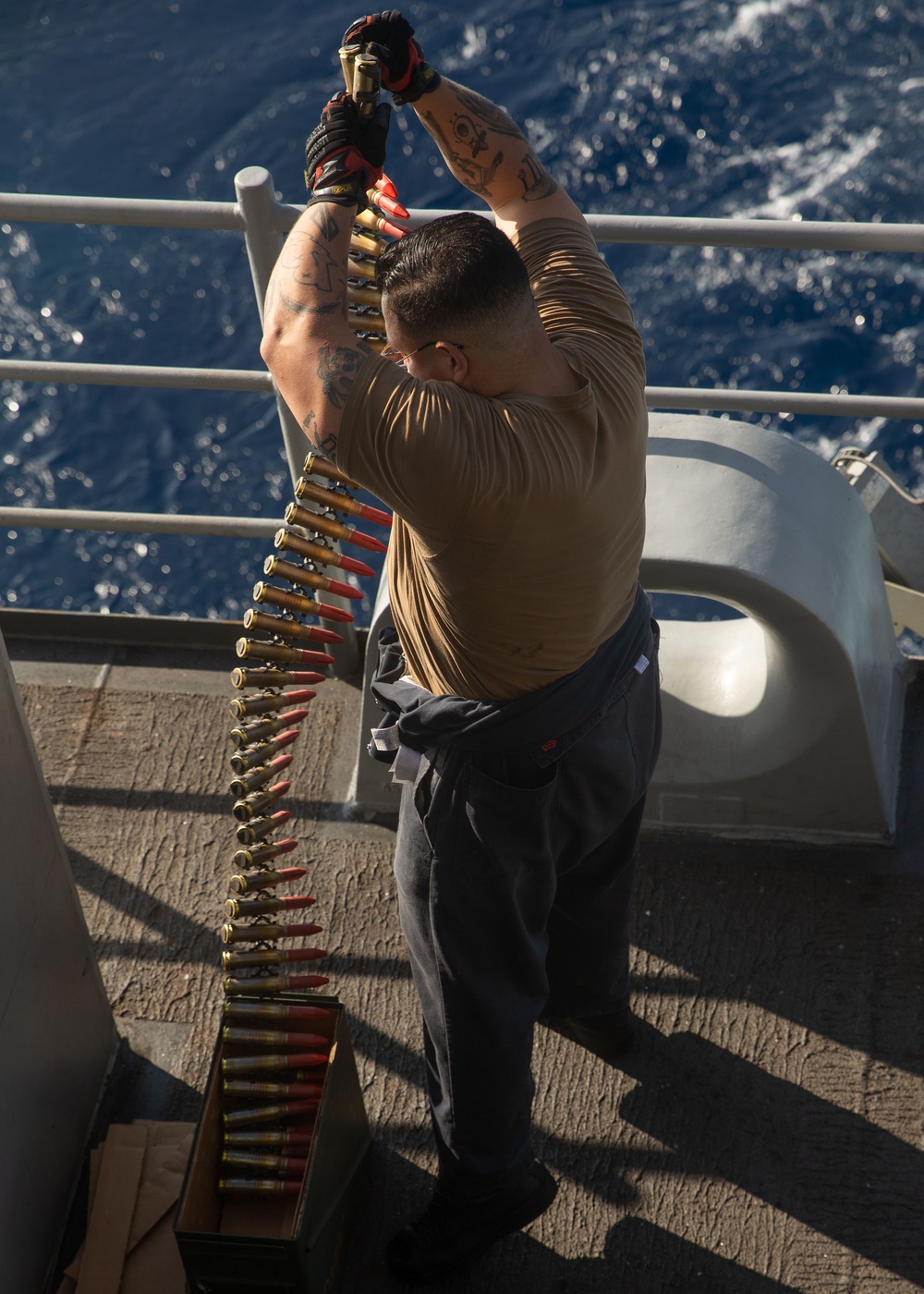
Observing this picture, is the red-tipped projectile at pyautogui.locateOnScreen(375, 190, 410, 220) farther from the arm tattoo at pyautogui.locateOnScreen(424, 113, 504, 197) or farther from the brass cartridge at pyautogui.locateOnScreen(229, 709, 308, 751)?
the brass cartridge at pyautogui.locateOnScreen(229, 709, 308, 751)

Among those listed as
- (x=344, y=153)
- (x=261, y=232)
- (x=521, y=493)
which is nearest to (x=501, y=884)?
(x=521, y=493)

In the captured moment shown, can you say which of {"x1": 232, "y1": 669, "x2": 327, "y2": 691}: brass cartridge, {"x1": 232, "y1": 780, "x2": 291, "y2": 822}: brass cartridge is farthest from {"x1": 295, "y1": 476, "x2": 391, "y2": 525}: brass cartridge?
{"x1": 232, "y1": 780, "x2": 291, "y2": 822}: brass cartridge

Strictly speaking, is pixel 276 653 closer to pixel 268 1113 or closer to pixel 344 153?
pixel 268 1113

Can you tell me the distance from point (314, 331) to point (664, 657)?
82.4 inches

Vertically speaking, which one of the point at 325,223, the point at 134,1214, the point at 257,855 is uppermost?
the point at 325,223

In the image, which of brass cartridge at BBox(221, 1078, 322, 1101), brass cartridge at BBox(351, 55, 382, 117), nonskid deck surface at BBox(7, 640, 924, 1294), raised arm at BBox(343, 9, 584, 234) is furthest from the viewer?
nonskid deck surface at BBox(7, 640, 924, 1294)

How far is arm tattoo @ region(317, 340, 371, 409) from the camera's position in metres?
2.04

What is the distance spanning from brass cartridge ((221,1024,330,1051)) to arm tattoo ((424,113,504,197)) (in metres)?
1.81

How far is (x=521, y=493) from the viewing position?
203 centimetres

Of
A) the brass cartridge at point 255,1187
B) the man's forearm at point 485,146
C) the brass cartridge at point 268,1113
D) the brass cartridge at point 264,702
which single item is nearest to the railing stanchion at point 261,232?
the man's forearm at point 485,146

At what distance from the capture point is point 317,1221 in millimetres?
2557

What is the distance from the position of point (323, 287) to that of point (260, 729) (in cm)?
129

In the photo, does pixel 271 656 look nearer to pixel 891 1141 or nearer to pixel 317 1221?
pixel 317 1221

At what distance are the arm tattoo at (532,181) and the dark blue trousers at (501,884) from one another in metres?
0.97
